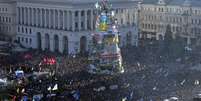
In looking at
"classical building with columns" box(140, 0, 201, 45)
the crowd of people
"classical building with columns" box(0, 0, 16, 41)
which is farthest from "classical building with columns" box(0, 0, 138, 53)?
the crowd of people

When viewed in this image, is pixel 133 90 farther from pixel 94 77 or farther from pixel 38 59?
pixel 38 59

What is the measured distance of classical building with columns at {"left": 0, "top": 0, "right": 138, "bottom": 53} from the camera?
233 ft

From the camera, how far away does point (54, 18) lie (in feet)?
238

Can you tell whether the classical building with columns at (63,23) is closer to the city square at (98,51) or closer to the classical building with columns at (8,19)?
the city square at (98,51)

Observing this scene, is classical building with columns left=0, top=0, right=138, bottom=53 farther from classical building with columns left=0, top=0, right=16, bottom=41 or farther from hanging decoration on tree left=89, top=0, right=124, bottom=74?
hanging decoration on tree left=89, top=0, right=124, bottom=74

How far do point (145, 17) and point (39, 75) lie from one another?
40.0m

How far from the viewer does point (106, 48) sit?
57.5m

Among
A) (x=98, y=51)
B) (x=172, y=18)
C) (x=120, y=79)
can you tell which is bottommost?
(x=120, y=79)

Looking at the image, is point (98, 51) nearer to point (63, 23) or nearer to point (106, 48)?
point (106, 48)

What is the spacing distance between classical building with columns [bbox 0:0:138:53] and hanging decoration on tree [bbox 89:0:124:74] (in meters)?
11.2

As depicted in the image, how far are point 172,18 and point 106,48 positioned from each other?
2714 cm

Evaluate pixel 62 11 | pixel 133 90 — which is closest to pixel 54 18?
pixel 62 11

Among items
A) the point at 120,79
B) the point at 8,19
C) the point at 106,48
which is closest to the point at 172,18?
the point at 8,19

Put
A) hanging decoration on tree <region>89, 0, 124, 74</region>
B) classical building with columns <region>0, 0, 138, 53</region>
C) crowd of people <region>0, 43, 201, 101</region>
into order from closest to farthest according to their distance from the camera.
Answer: crowd of people <region>0, 43, 201, 101</region> → hanging decoration on tree <region>89, 0, 124, 74</region> → classical building with columns <region>0, 0, 138, 53</region>
